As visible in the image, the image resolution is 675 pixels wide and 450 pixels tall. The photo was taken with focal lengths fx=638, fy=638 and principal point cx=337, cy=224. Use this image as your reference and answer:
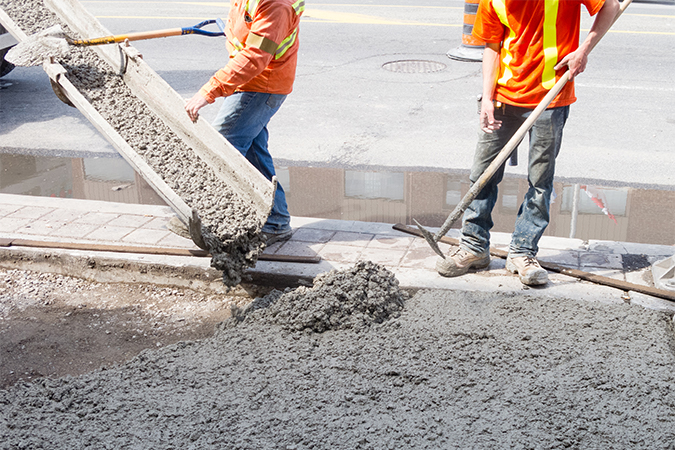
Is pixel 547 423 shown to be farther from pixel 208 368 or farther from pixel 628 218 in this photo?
pixel 628 218

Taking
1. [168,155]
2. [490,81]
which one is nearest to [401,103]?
[168,155]

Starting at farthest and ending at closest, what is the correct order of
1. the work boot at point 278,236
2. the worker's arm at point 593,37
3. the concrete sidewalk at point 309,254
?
1. the work boot at point 278,236
2. the concrete sidewalk at point 309,254
3. the worker's arm at point 593,37

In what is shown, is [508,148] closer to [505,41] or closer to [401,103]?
[505,41]

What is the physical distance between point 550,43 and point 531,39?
0.12m

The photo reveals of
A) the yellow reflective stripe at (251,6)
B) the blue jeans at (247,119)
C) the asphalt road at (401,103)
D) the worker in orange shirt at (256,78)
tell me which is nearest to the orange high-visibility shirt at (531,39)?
Result: the worker in orange shirt at (256,78)

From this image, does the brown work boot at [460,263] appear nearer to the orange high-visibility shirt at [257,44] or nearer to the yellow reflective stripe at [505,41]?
the yellow reflective stripe at [505,41]

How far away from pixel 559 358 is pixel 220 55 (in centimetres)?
989

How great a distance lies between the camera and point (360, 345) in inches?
135

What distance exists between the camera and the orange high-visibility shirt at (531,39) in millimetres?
3812

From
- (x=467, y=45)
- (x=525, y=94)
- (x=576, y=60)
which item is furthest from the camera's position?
(x=467, y=45)

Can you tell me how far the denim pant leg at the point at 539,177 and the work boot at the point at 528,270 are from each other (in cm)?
7

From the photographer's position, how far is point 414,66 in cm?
1065

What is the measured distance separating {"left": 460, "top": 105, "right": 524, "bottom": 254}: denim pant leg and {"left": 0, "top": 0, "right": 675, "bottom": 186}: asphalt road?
2.24 m

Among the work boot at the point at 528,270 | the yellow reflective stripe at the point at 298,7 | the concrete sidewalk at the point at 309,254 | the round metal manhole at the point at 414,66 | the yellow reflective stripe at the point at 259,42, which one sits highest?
the yellow reflective stripe at the point at 298,7
